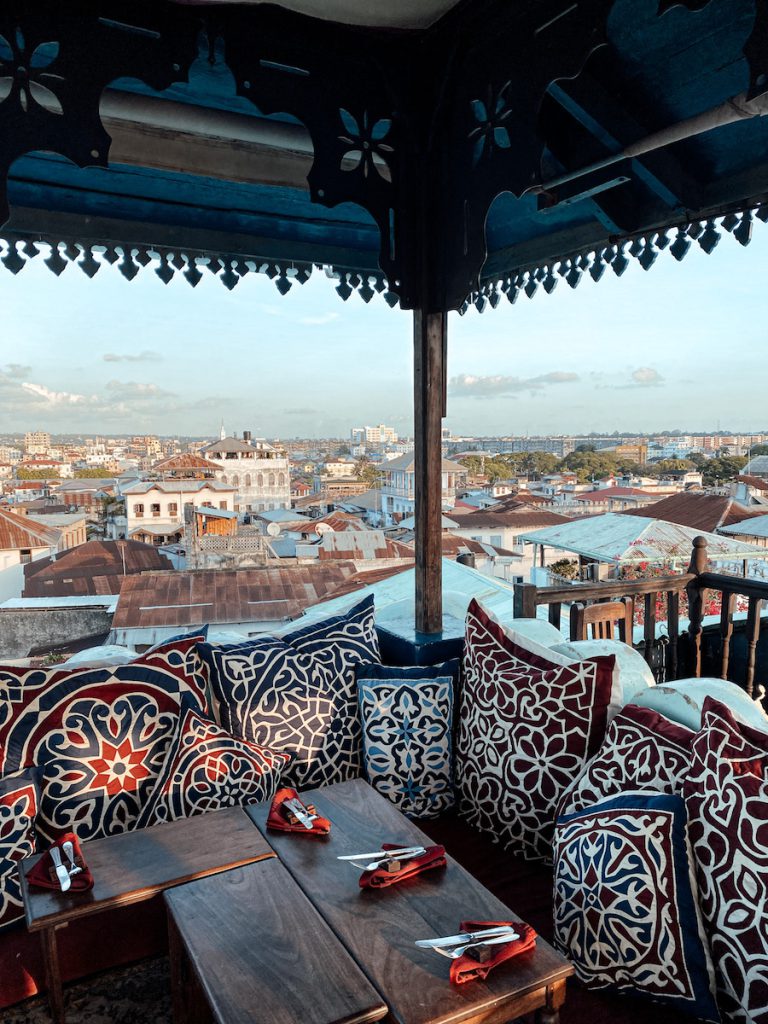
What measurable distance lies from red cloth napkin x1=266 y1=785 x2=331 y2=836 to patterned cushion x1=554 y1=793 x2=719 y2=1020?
52 cm

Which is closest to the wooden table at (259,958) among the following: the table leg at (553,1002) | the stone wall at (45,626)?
the table leg at (553,1002)

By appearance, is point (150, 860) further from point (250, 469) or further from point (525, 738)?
point (250, 469)

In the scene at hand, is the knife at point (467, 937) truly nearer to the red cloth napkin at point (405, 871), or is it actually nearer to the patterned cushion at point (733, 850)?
the red cloth napkin at point (405, 871)

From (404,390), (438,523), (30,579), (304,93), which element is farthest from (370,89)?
(30,579)

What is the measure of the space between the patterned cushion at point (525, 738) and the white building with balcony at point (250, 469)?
5893 mm

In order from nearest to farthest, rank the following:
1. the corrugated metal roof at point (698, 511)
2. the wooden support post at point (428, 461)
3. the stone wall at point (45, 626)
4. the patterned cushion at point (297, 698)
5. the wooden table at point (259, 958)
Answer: the wooden table at point (259, 958)
the patterned cushion at point (297, 698)
the wooden support post at point (428, 461)
the stone wall at point (45, 626)
the corrugated metal roof at point (698, 511)

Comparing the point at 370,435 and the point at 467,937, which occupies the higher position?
the point at 370,435

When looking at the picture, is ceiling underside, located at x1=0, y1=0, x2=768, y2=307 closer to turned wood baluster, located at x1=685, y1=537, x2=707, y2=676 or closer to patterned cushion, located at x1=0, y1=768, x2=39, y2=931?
turned wood baluster, located at x1=685, y1=537, x2=707, y2=676

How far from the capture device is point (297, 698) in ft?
6.81

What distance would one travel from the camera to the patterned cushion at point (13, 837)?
1.53 meters

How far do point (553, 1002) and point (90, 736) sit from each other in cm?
129

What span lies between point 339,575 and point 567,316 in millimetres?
7950

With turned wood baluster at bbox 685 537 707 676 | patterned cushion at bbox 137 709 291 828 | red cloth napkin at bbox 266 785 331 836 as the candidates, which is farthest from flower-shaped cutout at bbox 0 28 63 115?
turned wood baluster at bbox 685 537 707 676

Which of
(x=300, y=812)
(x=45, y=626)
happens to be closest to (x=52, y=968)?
(x=300, y=812)
